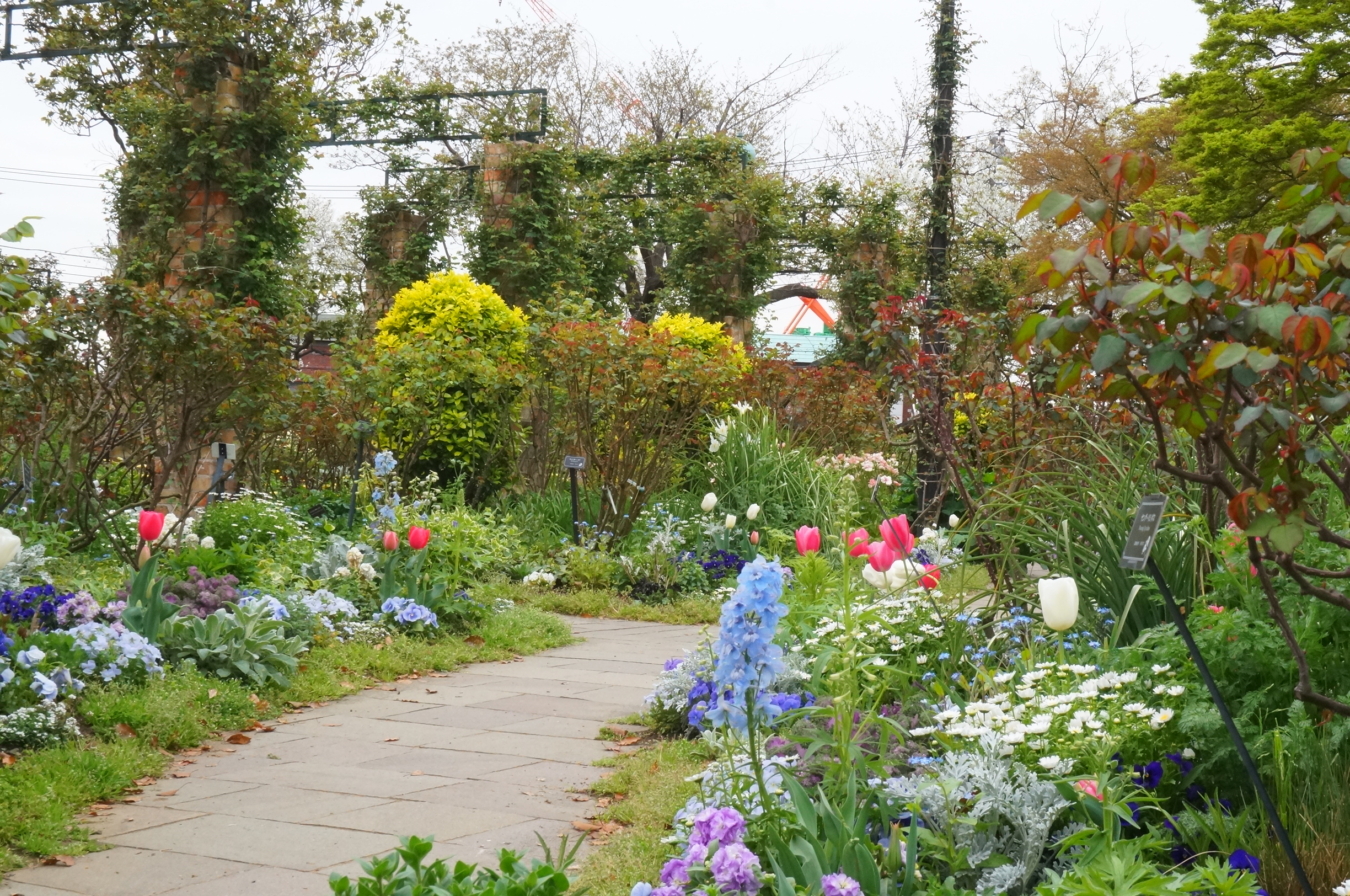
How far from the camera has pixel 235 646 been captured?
4875mm

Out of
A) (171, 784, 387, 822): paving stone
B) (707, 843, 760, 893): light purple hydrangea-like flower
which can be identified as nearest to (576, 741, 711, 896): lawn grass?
(707, 843, 760, 893): light purple hydrangea-like flower

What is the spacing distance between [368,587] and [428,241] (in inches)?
555

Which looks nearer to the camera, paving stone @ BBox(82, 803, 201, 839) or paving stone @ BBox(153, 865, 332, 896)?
paving stone @ BBox(153, 865, 332, 896)

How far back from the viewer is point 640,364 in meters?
9.25

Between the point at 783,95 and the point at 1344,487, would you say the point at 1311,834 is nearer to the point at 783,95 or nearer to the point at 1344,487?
the point at 1344,487

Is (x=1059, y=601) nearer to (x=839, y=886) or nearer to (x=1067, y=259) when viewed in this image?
(x=839, y=886)

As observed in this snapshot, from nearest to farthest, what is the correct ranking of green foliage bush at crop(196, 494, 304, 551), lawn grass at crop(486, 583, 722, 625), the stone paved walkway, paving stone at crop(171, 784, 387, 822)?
1. the stone paved walkway
2. paving stone at crop(171, 784, 387, 822)
3. green foliage bush at crop(196, 494, 304, 551)
4. lawn grass at crop(486, 583, 722, 625)

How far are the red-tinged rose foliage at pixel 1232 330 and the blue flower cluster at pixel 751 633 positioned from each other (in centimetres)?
64

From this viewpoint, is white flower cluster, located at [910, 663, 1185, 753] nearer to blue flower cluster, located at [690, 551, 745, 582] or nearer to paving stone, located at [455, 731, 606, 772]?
paving stone, located at [455, 731, 606, 772]

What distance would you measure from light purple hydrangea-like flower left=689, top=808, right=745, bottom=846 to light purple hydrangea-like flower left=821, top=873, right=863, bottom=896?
229mm

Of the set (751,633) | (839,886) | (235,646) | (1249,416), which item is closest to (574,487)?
(235,646)

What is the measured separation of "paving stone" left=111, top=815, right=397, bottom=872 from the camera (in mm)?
2996

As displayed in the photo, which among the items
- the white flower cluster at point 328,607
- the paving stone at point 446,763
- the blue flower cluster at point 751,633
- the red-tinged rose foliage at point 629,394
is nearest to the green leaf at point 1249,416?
the blue flower cluster at point 751,633

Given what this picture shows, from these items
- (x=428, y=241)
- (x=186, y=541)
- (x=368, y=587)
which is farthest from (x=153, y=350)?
(x=428, y=241)
